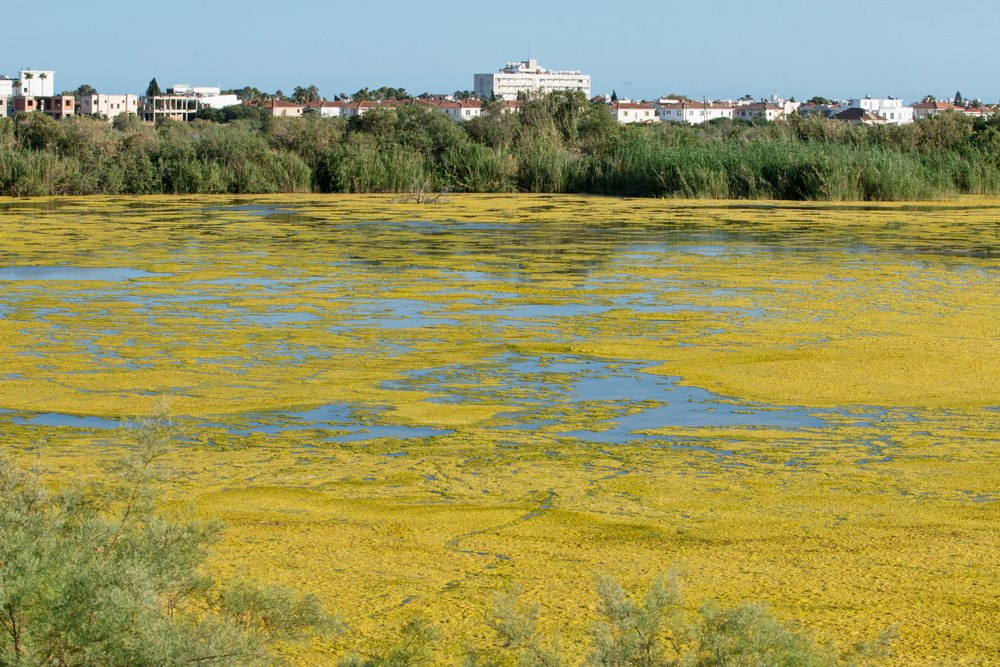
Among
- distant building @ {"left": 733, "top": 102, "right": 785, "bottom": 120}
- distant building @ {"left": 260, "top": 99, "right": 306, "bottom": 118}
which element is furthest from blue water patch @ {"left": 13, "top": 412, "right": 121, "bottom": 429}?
distant building @ {"left": 733, "top": 102, "right": 785, "bottom": 120}

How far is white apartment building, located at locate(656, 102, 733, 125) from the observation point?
146250 millimetres

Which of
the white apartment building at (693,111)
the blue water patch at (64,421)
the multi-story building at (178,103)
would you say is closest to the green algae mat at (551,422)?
the blue water patch at (64,421)

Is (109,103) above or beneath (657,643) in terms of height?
above

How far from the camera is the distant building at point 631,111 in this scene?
454 feet

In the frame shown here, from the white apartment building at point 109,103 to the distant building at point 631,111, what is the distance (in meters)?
50.6

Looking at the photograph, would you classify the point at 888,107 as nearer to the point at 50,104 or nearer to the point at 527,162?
the point at 50,104

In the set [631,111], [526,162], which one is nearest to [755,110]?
[631,111]

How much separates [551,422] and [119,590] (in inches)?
185

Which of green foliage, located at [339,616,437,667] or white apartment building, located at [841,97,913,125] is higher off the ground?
white apartment building, located at [841,97,913,125]

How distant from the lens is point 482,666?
3.21 meters

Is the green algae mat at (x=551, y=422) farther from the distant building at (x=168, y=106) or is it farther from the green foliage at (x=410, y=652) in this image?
the distant building at (x=168, y=106)

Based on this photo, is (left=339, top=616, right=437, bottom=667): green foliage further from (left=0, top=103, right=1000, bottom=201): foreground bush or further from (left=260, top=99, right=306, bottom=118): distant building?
(left=260, top=99, right=306, bottom=118): distant building

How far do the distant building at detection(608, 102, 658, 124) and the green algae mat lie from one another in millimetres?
124158

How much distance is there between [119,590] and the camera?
106 inches
